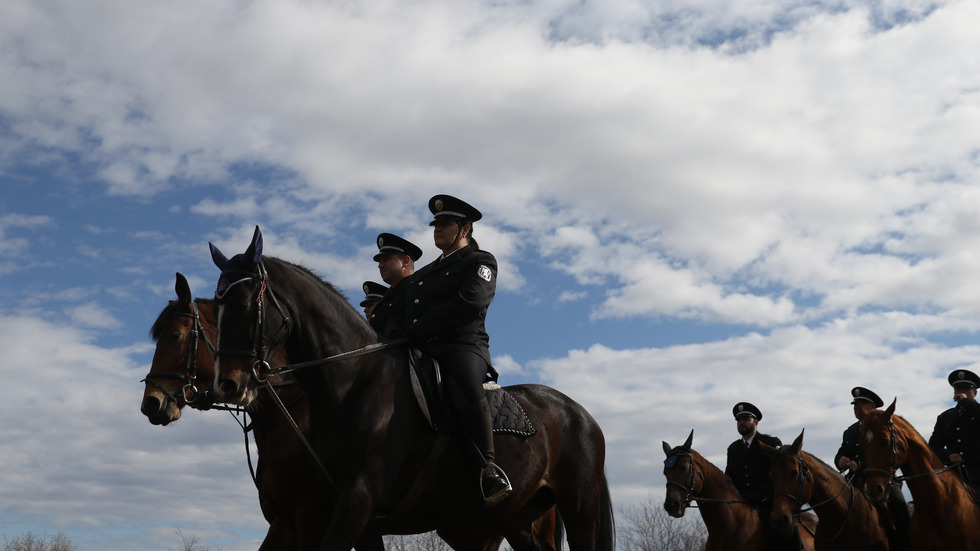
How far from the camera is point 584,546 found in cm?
902

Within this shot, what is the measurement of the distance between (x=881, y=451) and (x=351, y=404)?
871cm

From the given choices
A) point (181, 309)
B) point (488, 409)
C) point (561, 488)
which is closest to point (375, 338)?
point (488, 409)

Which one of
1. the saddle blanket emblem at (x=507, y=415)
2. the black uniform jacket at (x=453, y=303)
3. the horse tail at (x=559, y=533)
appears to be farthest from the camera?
the horse tail at (x=559, y=533)

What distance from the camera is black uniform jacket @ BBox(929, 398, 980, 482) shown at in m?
14.0

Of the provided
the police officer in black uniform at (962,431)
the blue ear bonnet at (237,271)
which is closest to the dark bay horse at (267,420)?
the blue ear bonnet at (237,271)

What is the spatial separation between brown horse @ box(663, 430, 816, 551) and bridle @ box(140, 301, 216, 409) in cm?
864

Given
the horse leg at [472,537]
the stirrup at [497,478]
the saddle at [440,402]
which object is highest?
the saddle at [440,402]

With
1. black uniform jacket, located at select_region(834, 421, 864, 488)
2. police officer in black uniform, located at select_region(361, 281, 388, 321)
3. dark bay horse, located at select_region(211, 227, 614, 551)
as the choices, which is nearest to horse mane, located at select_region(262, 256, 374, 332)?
dark bay horse, located at select_region(211, 227, 614, 551)

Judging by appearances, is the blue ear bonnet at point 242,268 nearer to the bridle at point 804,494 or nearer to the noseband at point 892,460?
the noseband at point 892,460

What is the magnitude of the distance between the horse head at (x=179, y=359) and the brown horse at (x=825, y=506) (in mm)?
9083

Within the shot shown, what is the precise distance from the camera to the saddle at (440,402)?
25.4 feet

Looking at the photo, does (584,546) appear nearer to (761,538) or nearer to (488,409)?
(488,409)

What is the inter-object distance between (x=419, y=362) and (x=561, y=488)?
1974 millimetres

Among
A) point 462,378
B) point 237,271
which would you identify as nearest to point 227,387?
point 237,271
